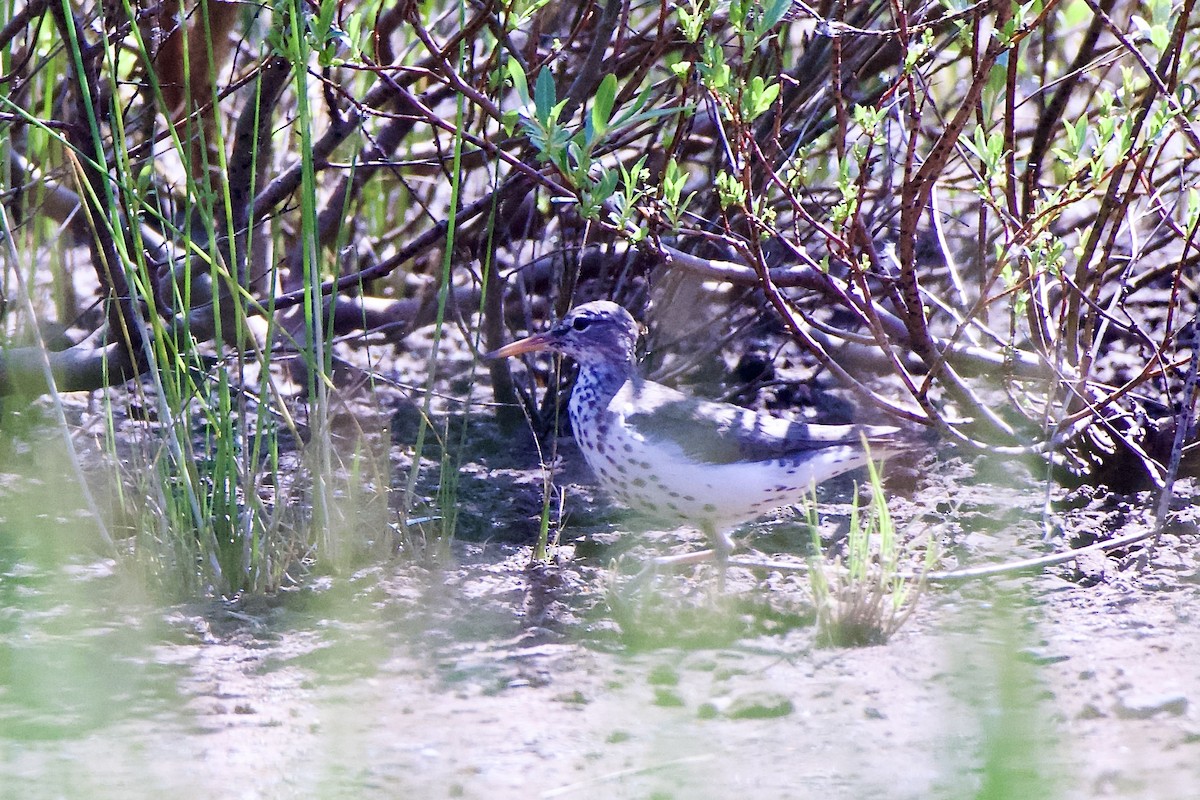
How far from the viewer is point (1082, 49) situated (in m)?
4.25

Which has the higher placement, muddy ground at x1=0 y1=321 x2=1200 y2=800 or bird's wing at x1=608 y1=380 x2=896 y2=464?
bird's wing at x1=608 y1=380 x2=896 y2=464

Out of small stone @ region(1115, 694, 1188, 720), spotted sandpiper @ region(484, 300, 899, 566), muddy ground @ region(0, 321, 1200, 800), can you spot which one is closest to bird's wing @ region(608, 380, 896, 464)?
spotted sandpiper @ region(484, 300, 899, 566)

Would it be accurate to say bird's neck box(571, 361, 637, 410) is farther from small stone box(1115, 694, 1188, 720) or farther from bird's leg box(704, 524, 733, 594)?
small stone box(1115, 694, 1188, 720)

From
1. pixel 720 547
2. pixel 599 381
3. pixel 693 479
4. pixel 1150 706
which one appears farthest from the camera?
pixel 599 381

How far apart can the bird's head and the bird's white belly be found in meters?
0.35

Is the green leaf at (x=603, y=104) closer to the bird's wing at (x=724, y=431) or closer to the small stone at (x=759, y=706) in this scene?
the bird's wing at (x=724, y=431)

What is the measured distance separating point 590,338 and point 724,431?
22.6 inches

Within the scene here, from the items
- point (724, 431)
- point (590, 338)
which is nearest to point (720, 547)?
point (724, 431)

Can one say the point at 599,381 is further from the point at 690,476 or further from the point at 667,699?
the point at 667,699

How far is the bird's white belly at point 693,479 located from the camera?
3.84 metres

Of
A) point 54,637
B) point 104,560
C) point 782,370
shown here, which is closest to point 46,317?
point 104,560

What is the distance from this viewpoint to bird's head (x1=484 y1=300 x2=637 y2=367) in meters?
4.28

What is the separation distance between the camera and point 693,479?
3.83m

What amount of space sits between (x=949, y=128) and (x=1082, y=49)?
4.20 feet
